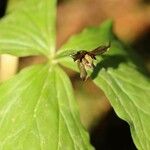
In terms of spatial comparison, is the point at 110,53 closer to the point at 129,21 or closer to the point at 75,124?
the point at 75,124

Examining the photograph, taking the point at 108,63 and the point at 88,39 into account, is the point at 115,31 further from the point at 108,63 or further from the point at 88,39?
the point at 108,63

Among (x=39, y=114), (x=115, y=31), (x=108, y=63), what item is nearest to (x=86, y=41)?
(x=108, y=63)

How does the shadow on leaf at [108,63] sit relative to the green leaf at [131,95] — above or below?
above

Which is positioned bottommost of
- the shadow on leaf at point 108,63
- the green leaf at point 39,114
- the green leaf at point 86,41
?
the green leaf at point 39,114

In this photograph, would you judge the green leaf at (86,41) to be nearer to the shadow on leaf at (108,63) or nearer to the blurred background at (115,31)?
the shadow on leaf at (108,63)

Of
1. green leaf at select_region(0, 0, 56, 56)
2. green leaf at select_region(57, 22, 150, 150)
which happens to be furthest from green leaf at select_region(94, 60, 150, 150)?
green leaf at select_region(0, 0, 56, 56)

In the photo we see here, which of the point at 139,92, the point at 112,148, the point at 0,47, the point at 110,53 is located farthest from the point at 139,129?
the point at 112,148

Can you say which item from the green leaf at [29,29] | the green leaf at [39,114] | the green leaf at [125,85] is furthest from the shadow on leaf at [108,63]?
the green leaf at [29,29]
